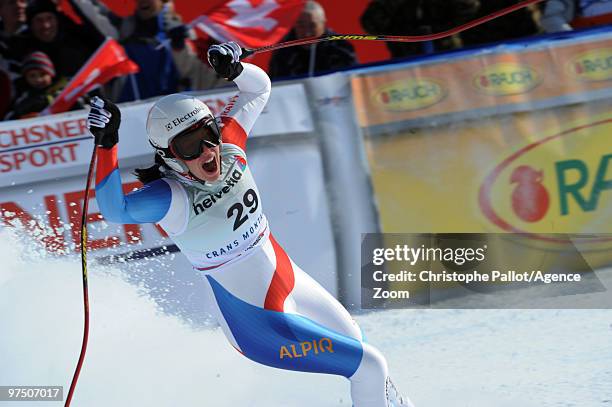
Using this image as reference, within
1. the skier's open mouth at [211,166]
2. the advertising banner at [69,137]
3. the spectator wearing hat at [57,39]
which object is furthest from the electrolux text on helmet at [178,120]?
the spectator wearing hat at [57,39]

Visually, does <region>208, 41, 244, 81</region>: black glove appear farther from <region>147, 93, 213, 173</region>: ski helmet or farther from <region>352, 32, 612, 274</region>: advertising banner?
<region>352, 32, 612, 274</region>: advertising banner

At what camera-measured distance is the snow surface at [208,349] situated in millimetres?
5199

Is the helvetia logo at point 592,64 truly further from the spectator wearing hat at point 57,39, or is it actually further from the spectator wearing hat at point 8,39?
the spectator wearing hat at point 8,39

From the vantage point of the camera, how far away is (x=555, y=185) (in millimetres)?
5941

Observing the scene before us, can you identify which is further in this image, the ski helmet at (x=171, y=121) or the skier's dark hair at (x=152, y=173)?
the skier's dark hair at (x=152, y=173)

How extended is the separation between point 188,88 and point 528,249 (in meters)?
2.36

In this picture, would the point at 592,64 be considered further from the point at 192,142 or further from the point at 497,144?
the point at 192,142

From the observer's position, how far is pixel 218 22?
6195 mm

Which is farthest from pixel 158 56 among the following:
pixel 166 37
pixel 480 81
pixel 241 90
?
pixel 480 81

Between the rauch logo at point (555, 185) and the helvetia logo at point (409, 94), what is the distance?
0.60m

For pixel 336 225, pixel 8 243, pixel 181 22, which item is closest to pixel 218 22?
pixel 181 22

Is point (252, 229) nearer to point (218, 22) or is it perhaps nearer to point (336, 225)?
point (336, 225)

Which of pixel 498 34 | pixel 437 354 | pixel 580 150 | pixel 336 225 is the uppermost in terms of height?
pixel 498 34

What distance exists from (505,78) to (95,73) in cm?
251
